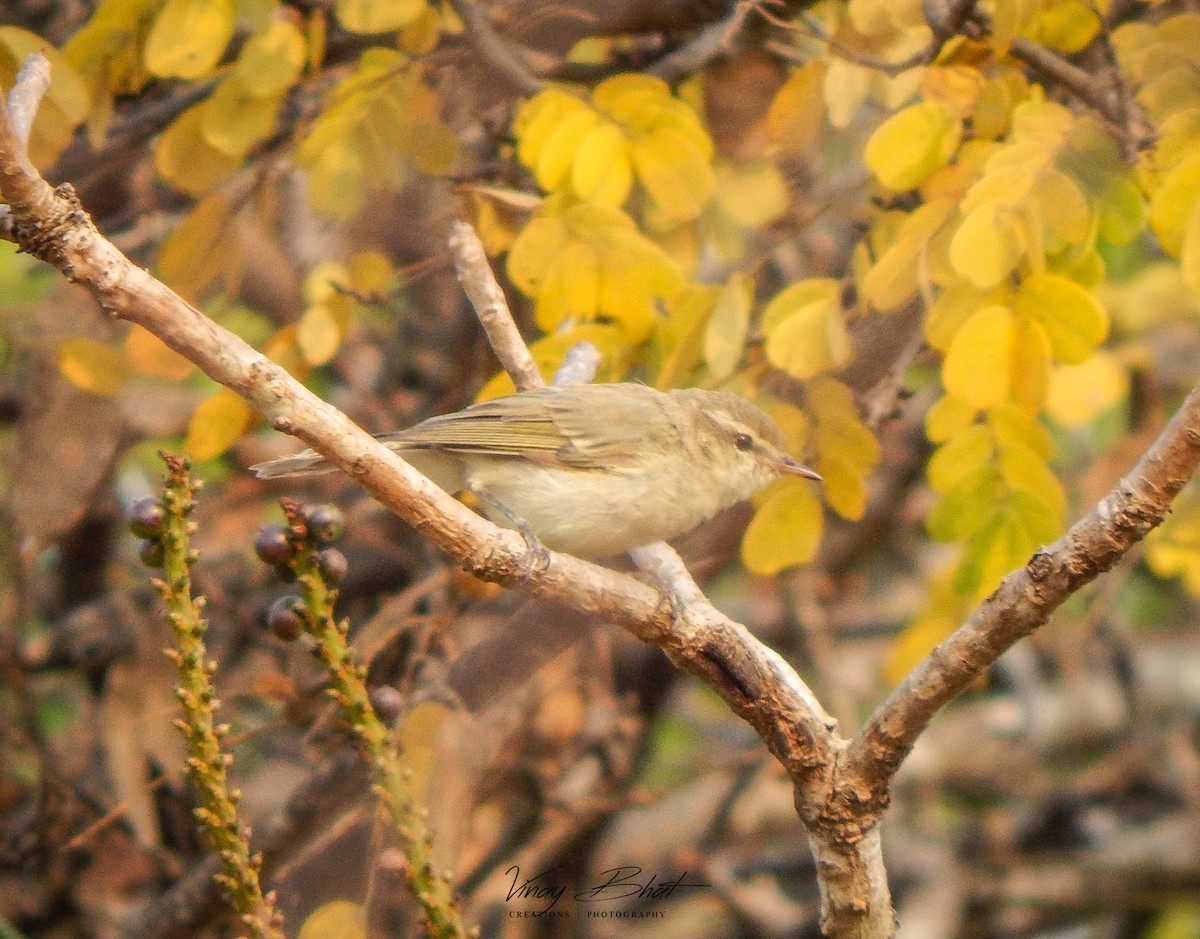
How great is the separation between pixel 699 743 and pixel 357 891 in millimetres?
3310

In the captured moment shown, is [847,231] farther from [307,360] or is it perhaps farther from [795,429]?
[307,360]

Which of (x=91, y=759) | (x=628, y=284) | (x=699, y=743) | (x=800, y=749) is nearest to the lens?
(x=800, y=749)

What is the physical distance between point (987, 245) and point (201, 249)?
2.29 metres

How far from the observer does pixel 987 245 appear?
287 cm

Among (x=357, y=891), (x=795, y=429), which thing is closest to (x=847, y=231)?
(x=795, y=429)

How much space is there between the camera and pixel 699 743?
22.9 feet

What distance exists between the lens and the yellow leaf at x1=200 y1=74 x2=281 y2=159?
3684 millimetres

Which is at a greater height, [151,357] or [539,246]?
[539,246]

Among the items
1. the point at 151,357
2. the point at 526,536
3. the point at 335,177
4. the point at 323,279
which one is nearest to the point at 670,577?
the point at 526,536

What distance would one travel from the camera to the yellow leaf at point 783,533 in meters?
3.35

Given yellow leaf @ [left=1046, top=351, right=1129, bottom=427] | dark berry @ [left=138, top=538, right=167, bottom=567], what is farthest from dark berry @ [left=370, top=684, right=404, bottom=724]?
yellow leaf @ [left=1046, top=351, right=1129, bottom=427]

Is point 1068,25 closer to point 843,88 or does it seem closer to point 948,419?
point 843,88

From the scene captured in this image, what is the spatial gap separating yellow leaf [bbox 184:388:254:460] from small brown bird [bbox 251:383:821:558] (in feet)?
1.41

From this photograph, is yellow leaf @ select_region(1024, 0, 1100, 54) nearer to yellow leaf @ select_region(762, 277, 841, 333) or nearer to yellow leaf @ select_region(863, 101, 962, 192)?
yellow leaf @ select_region(863, 101, 962, 192)
